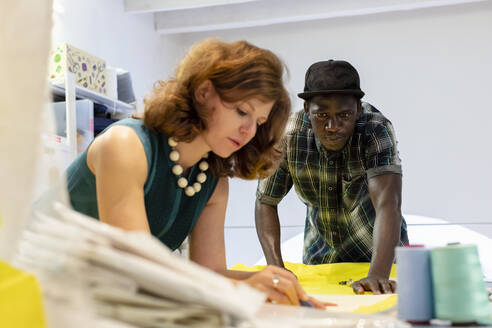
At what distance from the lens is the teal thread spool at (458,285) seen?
2.57 feet

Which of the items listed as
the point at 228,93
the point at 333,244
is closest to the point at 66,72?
the point at 333,244

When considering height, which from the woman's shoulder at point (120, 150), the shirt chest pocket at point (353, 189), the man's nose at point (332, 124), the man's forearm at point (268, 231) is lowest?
the man's forearm at point (268, 231)

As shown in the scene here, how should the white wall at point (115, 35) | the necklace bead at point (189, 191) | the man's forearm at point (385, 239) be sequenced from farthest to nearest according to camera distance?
the white wall at point (115, 35) → the man's forearm at point (385, 239) → the necklace bead at point (189, 191)

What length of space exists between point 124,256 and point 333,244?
1.83 meters

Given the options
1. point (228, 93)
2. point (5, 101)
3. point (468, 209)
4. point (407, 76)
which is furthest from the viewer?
point (407, 76)

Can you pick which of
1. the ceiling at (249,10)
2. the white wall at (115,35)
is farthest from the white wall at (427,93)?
the white wall at (115,35)

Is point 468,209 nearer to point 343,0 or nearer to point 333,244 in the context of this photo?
point 343,0

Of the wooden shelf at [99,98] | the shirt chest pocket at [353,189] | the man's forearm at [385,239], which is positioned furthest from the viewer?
the wooden shelf at [99,98]

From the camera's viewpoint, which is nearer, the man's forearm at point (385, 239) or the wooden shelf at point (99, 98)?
the man's forearm at point (385, 239)

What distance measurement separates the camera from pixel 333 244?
89.2 inches

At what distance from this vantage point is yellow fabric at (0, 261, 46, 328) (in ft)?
1.61

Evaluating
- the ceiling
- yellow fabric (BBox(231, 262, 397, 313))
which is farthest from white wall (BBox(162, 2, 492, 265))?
yellow fabric (BBox(231, 262, 397, 313))

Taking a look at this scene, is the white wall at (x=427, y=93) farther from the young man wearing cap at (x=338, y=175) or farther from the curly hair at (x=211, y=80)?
the curly hair at (x=211, y=80)

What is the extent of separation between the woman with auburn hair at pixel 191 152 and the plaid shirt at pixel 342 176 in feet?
2.79
